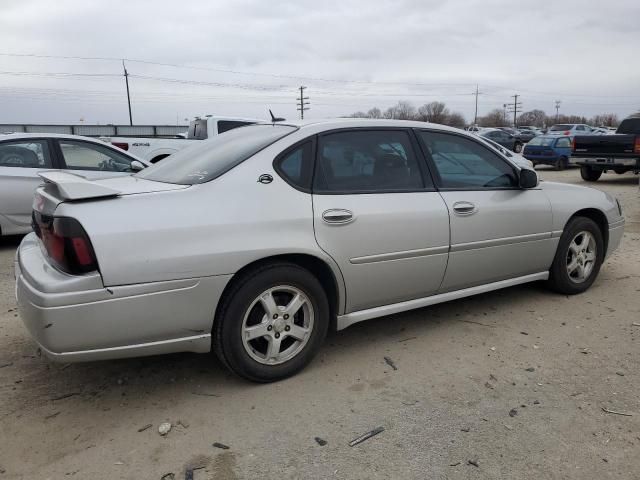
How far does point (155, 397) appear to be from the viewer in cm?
304

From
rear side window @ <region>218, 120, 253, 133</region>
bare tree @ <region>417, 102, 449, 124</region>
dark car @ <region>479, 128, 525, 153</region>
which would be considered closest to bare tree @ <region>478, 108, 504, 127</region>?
bare tree @ <region>417, 102, 449, 124</region>

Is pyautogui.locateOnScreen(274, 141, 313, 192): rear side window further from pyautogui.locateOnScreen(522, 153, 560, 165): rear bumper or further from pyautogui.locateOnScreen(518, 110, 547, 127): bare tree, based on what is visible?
pyautogui.locateOnScreen(518, 110, 547, 127): bare tree

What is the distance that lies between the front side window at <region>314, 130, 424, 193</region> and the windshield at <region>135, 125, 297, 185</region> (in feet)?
1.02

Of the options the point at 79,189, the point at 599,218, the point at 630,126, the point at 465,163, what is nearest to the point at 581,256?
the point at 599,218

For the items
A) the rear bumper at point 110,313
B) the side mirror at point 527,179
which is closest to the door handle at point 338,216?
the rear bumper at point 110,313

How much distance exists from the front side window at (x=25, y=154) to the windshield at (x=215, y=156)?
3.80m

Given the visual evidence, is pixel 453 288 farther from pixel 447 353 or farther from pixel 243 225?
pixel 243 225

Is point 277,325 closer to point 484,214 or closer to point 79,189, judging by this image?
point 79,189

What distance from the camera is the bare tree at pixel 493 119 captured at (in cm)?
9338

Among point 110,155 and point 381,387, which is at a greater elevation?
point 110,155

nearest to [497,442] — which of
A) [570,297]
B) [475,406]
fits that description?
[475,406]

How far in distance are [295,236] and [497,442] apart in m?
1.50

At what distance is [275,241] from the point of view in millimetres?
2980

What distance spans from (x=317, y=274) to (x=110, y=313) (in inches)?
49.3
